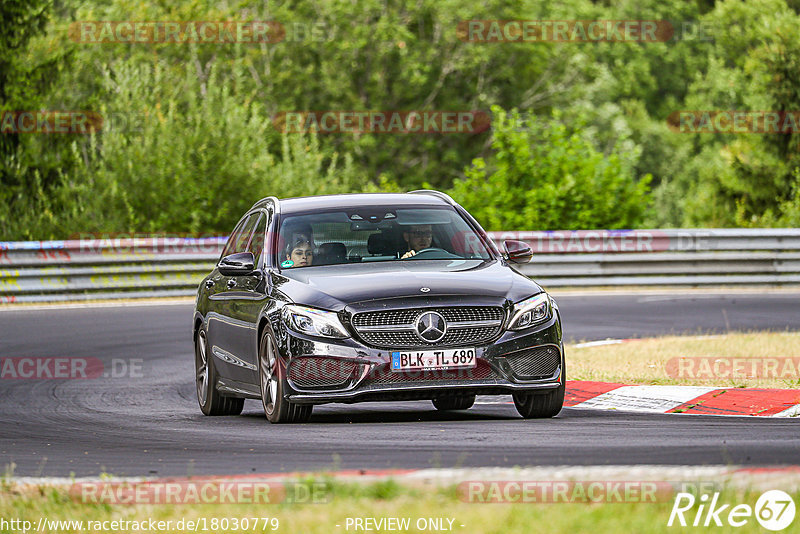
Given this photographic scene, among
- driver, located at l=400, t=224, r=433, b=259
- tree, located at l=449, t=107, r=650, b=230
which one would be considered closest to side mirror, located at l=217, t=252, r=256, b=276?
driver, located at l=400, t=224, r=433, b=259

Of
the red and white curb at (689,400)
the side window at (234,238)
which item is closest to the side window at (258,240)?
the side window at (234,238)

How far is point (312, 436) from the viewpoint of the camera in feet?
29.9

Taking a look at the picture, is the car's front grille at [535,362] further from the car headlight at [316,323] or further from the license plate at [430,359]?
the car headlight at [316,323]

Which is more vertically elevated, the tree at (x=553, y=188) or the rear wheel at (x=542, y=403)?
the rear wheel at (x=542, y=403)

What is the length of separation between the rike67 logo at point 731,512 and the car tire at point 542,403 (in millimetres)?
4200

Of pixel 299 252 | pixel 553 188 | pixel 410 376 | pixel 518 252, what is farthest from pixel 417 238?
pixel 553 188

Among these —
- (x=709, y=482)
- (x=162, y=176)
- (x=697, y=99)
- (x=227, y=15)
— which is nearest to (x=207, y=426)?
(x=709, y=482)

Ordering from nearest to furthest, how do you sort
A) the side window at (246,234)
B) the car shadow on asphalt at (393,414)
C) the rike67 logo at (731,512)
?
the rike67 logo at (731,512) < the car shadow on asphalt at (393,414) < the side window at (246,234)

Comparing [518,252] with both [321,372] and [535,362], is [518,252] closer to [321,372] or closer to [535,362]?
[535,362]

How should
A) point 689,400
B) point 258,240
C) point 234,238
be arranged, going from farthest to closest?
point 234,238 < point 258,240 < point 689,400

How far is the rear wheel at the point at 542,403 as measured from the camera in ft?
33.2

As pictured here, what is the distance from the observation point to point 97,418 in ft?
37.3

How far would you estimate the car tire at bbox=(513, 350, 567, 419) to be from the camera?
10.1 m

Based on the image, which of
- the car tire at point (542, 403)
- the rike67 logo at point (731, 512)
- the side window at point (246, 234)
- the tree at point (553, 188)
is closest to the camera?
the rike67 logo at point (731, 512)
